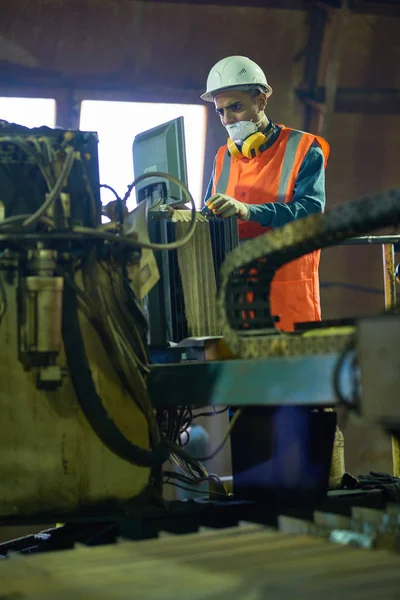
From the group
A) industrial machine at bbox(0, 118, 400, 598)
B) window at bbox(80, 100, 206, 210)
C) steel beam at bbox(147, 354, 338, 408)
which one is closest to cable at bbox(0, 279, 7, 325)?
industrial machine at bbox(0, 118, 400, 598)

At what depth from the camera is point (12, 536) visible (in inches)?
245

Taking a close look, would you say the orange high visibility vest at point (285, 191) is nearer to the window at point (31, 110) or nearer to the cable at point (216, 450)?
the cable at point (216, 450)

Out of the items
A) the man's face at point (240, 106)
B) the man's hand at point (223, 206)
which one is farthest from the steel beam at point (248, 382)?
the man's face at point (240, 106)

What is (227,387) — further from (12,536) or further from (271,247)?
(12,536)

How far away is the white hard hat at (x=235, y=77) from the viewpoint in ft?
13.6

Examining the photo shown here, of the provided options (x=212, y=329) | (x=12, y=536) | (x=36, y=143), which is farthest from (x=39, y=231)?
(x=12, y=536)

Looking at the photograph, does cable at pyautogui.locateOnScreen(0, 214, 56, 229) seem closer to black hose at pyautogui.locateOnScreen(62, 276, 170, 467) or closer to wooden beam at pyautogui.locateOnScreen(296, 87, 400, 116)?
black hose at pyautogui.locateOnScreen(62, 276, 170, 467)

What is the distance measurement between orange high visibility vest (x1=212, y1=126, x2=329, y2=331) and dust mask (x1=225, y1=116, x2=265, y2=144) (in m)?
0.10

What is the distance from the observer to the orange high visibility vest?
3.90 m

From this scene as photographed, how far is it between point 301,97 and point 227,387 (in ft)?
16.0

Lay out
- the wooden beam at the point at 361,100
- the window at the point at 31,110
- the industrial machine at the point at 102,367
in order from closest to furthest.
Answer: the industrial machine at the point at 102,367, the window at the point at 31,110, the wooden beam at the point at 361,100

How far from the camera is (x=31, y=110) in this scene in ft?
21.1

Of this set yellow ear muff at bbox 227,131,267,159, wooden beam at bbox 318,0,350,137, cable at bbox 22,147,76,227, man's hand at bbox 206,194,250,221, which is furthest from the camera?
wooden beam at bbox 318,0,350,137

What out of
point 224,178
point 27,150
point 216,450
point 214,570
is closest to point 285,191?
point 224,178
